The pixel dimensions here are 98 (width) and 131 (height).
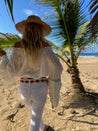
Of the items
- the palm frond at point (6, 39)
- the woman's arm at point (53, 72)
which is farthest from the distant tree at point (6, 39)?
the woman's arm at point (53, 72)

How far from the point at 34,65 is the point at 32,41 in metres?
0.25

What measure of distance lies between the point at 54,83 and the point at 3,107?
160 cm

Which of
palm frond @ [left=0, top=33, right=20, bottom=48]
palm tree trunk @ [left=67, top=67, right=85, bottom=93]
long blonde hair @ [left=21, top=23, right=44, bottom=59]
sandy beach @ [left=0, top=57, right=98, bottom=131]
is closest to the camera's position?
long blonde hair @ [left=21, top=23, right=44, bottom=59]

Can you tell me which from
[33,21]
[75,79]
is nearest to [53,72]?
[33,21]

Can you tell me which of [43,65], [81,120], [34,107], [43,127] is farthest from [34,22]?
[81,120]

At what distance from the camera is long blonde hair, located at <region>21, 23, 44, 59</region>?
3.17 feet

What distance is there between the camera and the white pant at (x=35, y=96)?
1094 mm

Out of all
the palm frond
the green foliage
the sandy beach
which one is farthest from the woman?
the green foliage

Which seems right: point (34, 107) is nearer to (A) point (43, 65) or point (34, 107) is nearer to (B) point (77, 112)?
(A) point (43, 65)

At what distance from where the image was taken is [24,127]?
5.35ft

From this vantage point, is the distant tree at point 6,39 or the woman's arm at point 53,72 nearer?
the woman's arm at point 53,72

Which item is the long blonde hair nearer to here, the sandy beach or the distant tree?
the distant tree

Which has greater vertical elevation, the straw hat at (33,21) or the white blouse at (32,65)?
the straw hat at (33,21)

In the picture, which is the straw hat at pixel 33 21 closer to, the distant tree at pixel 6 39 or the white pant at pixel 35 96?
the white pant at pixel 35 96
